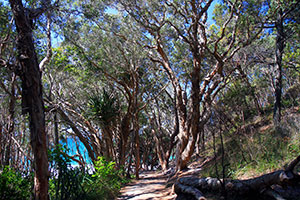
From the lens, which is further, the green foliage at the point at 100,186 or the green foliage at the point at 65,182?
the green foliage at the point at 100,186

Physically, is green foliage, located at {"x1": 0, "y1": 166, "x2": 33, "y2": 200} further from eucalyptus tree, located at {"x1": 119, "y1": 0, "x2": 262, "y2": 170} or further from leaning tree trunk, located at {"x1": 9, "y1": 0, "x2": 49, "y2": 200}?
eucalyptus tree, located at {"x1": 119, "y1": 0, "x2": 262, "y2": 170}

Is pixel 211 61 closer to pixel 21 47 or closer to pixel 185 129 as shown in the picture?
pixel 185 129

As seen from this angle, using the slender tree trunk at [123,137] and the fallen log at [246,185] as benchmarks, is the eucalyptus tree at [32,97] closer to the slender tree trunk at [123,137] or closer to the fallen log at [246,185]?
the fallen log at [246,185]

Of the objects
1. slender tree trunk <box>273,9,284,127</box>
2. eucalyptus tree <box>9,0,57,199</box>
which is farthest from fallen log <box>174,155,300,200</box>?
slender tree trunk <box>273,9,284,127</box>

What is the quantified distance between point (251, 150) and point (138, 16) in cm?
733

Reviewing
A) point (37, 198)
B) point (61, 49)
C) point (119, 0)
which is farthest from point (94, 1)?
point (37, 198)

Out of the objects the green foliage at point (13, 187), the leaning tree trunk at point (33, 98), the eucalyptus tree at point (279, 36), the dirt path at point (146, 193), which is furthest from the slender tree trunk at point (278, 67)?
the green foliage at point (13, 187)

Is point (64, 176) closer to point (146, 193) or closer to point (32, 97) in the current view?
point (32, 97)

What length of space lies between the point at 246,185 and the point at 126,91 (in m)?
8.30

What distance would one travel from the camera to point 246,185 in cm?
380

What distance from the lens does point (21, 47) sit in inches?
164

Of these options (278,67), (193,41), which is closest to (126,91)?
(193,41)

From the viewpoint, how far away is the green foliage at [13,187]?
14.3ft

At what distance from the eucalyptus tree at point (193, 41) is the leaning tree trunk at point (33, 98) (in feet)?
15.9
